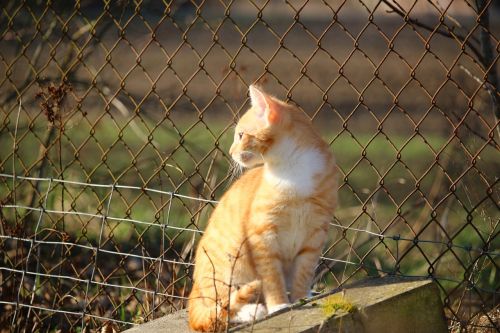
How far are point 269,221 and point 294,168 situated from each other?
9.0 inches

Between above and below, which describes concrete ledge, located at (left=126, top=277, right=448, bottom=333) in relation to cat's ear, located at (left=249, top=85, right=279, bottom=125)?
below

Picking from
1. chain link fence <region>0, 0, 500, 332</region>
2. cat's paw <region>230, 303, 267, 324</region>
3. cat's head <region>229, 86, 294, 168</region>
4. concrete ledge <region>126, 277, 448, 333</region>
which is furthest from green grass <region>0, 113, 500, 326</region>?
cat's paw <region>230, 303, 267, 324</region>

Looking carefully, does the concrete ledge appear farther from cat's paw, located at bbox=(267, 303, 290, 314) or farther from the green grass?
the green grass

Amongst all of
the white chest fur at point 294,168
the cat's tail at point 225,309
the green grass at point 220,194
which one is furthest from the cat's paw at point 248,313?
the green grass at point 220,194

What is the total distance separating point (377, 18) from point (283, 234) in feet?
35.5

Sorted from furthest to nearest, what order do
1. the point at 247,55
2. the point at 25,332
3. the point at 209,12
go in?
the point at 209,12
the point at 247,55
the point at 25,332

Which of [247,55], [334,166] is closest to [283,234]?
[334,166]

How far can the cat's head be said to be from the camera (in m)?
3.33

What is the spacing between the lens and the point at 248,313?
9.94ft

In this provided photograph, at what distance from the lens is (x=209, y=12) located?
589 inches

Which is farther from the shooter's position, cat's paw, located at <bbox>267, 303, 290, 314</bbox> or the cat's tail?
cat's paw, located at <bbox>267, 303, 290, 314</bbox>

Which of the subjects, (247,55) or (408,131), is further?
(247,55)

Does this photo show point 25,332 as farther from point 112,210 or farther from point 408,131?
point 408,131

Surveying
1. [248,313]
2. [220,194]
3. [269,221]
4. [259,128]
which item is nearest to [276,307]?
[248,313]
